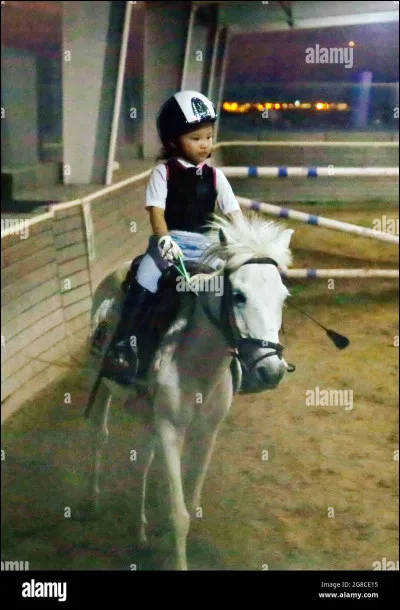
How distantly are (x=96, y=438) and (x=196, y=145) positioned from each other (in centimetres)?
58

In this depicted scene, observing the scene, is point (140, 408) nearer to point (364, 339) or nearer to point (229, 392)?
point (229, 392)

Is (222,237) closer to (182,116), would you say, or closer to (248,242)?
(248,242)

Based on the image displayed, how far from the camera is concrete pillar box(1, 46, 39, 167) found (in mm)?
5559

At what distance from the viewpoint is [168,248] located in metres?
1.01

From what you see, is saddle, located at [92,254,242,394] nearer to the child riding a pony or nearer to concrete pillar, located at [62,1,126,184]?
the child riding a pony

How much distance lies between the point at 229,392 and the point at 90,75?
91 cm

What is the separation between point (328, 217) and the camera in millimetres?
2311

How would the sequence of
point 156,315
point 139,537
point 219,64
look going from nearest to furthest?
point 156,315 → point 139,537 → point 219,64

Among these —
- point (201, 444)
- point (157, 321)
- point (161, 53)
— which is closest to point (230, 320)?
point (157, 321)

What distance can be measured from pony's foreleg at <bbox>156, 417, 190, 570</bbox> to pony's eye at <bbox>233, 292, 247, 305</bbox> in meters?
0.22

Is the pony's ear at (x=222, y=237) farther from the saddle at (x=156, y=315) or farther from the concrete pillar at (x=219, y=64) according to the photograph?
the concrete pillar at (x=219, y=64)

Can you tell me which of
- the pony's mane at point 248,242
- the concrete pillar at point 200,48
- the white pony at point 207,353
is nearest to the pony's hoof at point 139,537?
the white pony at point 207,353

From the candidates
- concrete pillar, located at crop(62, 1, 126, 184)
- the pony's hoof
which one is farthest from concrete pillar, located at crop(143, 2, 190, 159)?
the pony's hoof

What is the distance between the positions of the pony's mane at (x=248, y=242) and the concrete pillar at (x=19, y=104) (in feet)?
14.5
